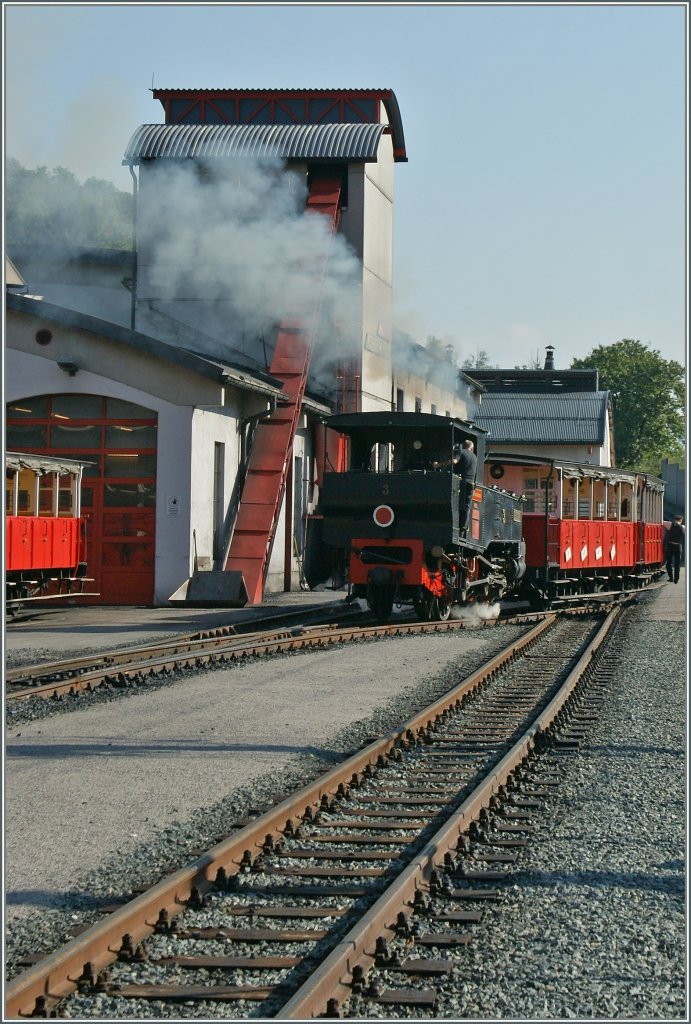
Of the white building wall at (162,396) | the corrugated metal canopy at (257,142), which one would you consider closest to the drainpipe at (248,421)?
the white building wall at (162,396)

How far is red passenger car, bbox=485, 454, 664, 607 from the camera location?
75.7 ft

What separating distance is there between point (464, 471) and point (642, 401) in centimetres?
5943

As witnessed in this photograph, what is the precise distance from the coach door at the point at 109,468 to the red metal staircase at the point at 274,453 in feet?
6.43

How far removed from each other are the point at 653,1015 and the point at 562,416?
209ft

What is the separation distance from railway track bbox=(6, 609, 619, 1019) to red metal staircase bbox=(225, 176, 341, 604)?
53.1 feet

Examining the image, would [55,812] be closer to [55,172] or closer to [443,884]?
[443,884]

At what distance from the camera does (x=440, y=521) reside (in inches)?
728

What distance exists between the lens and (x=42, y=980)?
413 cm

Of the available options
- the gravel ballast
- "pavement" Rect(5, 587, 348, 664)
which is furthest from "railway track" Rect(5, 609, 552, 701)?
the gravel ballast

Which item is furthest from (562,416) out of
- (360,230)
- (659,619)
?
(659,619)

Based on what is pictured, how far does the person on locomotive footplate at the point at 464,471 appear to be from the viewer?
18828 millimetres

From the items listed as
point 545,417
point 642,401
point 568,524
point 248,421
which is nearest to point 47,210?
point 248,421

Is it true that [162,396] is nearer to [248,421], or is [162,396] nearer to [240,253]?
[248,421]

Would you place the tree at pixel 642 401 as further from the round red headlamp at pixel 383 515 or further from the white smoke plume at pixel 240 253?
the round red headlamp at pixel 383 515
